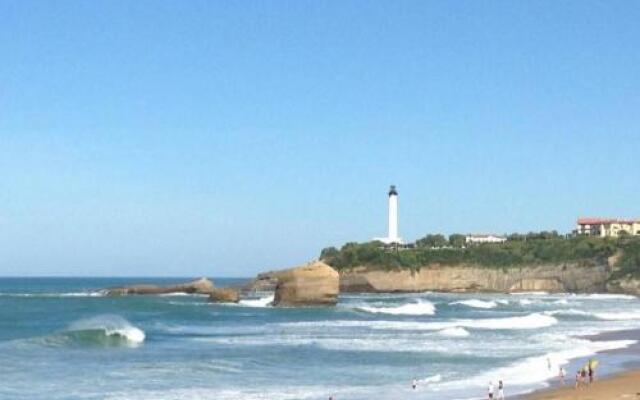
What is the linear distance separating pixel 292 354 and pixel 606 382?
481 inches

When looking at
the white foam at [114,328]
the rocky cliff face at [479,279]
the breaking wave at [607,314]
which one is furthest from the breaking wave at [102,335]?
the rocky cliff face at [479,279]

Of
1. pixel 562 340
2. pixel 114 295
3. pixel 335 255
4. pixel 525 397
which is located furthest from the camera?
pixel 335 255

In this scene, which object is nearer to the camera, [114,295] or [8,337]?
[8,337]

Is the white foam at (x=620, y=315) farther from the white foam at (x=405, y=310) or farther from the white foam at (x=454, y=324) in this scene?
the white foam at (x=405, y=310)

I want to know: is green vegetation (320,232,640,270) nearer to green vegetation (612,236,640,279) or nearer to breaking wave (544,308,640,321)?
green vegetation (612,236,640,279)

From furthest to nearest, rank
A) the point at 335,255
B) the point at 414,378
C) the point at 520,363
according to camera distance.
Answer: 1. the point at 335,255
2. the point at 520,363
3. the point at 414,378

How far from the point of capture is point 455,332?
46594mm

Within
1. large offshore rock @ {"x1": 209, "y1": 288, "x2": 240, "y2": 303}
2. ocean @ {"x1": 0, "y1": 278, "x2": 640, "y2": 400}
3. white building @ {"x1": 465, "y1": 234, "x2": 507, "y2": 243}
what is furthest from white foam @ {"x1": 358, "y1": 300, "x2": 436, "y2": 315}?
white building @ {"x1": 465, "y1": 234, "x2": 507, "y2": 243}

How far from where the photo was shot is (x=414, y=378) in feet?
94.1

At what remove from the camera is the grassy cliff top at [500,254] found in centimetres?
10394

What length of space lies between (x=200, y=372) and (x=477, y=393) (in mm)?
8885

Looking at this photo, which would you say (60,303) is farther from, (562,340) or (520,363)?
(520,363)

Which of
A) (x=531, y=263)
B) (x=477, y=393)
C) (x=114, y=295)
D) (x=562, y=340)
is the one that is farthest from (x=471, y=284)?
(x=477, y=393)

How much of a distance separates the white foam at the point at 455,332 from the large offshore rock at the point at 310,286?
1938cm
